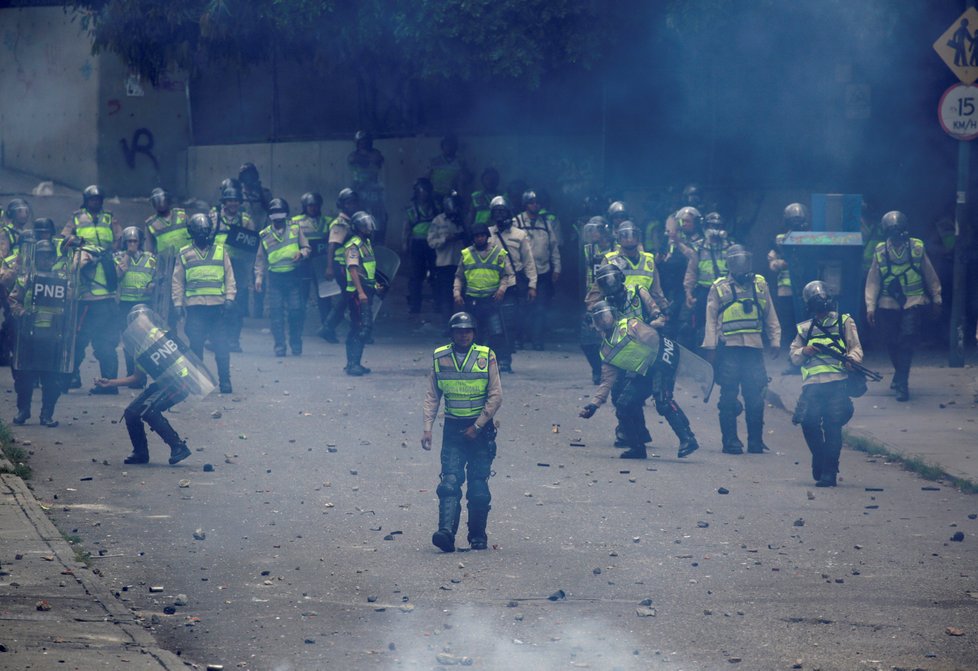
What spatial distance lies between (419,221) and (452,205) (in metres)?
1.01

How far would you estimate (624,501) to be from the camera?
1106cm

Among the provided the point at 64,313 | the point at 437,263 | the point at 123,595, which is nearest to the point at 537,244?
the point at 437,263

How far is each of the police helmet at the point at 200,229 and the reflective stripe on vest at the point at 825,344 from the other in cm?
635

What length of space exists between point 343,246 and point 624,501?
7794 millimetres

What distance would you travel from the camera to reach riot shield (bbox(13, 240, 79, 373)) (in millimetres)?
13734

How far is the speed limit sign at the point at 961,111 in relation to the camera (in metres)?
15.6

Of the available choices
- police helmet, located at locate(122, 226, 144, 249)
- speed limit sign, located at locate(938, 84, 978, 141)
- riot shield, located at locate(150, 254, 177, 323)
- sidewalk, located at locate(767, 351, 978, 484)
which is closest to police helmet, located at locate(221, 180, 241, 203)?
riot shield, located at locate(150, 254, 177, 323)

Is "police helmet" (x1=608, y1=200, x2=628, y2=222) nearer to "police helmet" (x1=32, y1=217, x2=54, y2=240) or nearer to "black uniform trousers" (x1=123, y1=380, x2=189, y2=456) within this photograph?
"police helmet" (x1=32, y1=217, x2=54, y2=240)

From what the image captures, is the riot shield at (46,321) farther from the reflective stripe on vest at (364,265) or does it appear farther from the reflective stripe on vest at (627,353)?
the reflective stripe on vest at (627,353)

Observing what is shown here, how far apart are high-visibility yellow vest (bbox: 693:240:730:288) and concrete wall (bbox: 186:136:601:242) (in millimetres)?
6145

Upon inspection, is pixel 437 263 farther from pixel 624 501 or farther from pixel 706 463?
pixel 624 501

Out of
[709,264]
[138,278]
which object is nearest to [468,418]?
[138,278]

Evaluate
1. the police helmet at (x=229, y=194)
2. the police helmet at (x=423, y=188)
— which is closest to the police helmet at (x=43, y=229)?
the police helmet at (x=229, y=194)

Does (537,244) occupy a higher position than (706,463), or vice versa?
(537,244)
